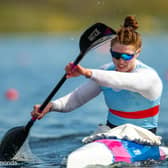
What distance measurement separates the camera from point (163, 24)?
42156 millimetres

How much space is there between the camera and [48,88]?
58.5 feet

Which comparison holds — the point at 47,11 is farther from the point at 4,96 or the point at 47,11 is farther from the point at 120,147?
the point at 120,147

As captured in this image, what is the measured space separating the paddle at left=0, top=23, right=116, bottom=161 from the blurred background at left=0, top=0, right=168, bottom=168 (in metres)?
0.34

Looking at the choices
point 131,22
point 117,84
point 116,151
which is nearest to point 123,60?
point 117,84

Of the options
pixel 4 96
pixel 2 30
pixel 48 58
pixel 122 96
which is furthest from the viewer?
pixel 2 30

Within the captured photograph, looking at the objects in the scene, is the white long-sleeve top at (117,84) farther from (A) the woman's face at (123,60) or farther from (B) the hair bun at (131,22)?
(B) the hair bun at (131,22)

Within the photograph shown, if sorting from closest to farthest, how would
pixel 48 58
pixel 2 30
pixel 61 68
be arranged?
pixel 61 68 < pixel 48 58 < pixel 2 30

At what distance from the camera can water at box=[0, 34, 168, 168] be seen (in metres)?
9.54

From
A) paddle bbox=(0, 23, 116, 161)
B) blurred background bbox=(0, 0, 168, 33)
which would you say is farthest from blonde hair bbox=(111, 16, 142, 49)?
blurred background bbox=(0, 0, 168, 33)

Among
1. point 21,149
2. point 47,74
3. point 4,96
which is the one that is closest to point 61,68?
point 47,74

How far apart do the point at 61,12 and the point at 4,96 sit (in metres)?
31.0

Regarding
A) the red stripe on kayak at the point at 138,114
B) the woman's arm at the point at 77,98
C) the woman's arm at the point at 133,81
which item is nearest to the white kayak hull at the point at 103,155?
the red stripe on kayak at the point at 138,114

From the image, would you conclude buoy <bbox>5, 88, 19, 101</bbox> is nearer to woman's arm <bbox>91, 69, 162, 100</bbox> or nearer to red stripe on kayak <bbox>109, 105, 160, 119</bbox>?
red stripe on kayak <bbox>109, 105, 160, 119</bbox>

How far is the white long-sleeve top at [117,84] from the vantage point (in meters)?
7.30
